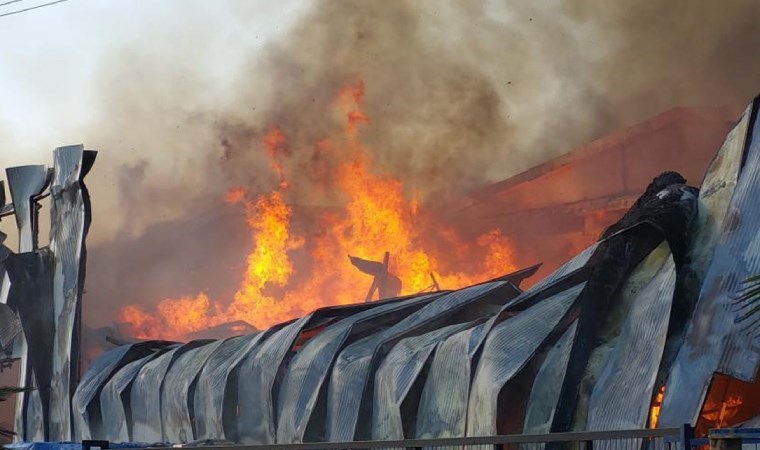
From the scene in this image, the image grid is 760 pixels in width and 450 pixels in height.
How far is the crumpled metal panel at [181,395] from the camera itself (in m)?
21.6

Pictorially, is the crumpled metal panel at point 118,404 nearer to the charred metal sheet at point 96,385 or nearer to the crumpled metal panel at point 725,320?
the charred metal sheet at point 96,385

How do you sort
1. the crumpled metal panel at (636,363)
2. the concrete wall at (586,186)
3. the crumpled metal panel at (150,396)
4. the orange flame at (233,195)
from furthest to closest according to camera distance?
the orange flame at (233,195) → the concrete wall at (586,186) → the crumpled metal panel at (150,396) → the crumpled metal panel at (636,363)

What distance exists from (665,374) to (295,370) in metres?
7.84

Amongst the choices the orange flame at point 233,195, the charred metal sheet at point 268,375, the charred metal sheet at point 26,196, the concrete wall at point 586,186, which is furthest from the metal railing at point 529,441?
the orange flame at point 233,195

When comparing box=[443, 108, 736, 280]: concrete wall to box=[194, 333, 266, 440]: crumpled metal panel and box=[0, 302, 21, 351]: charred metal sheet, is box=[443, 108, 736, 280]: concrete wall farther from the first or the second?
box=[0, 302, 21, 351]: charred metal sheet

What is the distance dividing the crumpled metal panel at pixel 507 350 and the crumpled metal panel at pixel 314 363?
3920mm

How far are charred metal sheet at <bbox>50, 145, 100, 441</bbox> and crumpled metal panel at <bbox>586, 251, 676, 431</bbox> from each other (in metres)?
13.1

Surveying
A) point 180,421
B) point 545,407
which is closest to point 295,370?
point 180,421

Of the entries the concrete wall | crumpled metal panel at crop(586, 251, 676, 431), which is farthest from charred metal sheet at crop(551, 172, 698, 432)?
the concrete wall

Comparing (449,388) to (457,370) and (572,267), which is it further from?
(572,267)

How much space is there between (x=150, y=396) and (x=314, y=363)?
5006 millimetres

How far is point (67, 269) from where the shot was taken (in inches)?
953

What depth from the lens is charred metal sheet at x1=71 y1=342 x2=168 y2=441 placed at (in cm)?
2375

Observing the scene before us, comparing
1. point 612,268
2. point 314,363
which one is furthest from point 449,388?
point 314,363
